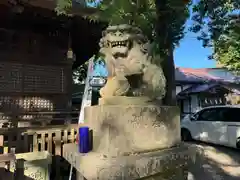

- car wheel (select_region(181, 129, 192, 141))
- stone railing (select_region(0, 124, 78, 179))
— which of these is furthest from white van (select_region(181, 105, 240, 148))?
stone railing (select_region(0, 124, 78, 179))

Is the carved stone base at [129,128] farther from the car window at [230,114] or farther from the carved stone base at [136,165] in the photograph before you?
the car window at [230,114]

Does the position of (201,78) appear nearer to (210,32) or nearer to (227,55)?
(227,55)

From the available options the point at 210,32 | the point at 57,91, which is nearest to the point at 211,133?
the point at 210,32

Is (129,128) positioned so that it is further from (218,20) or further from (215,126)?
(215,126)

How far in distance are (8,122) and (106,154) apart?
4.92 metres

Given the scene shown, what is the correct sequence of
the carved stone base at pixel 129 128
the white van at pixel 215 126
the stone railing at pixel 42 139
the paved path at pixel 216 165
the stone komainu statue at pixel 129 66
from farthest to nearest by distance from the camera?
1. the white van at pixel 215 126
2. the paved path at pixel 216 165
3. the stone railing at pixel 42 139
4. the stone komainu statue at pixel 129 66
5. the carved stone base at pixel 129 128

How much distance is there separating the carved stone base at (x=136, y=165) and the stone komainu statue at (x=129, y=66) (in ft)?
2.03

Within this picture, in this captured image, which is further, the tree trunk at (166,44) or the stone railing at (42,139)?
the tree trunk at (166,44)

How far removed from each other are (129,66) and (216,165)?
5.42 meters

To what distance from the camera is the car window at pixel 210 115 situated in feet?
28.7

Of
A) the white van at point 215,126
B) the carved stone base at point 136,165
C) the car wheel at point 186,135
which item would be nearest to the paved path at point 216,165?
the white van at point 215,126

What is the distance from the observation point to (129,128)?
7.73ft

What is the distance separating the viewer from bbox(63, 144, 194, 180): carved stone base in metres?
2.04

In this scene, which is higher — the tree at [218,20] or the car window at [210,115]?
the tree at [218,20]
